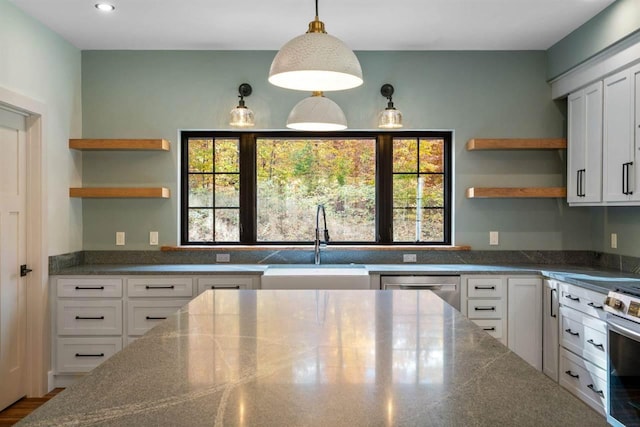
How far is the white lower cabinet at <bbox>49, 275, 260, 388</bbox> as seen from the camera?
148 inches

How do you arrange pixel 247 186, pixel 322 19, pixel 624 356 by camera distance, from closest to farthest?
pixel 624 356, pixel 322 19, pixel 247 186

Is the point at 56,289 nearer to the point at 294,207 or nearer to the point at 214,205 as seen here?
the point at 214,205

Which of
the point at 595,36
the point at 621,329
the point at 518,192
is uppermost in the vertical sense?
the point at 595,36

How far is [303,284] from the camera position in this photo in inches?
143

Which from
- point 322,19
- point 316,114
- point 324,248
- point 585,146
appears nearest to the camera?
point 316,114

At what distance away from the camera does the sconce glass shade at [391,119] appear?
157 inches

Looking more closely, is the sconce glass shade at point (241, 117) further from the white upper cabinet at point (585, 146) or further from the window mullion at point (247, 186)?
the white upper cabinet at point (585, 146)

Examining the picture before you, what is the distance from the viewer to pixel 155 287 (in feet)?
12.4

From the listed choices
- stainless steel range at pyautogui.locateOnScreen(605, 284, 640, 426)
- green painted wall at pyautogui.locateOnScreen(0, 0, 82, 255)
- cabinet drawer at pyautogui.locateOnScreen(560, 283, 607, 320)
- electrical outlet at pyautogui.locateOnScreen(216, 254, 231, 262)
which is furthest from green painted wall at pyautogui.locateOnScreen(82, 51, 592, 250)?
stainless steel range at pyautogui.locateOnScreen(605, 284, 640, 426)

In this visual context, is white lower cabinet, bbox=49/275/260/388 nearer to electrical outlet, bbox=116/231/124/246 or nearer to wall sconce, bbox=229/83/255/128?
electrical outlet, bbox=116/231/124/246

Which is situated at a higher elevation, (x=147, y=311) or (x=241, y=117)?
(x=241, y=117)

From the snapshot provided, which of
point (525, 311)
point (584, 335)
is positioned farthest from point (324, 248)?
point (584, 335)

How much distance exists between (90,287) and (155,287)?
470mm

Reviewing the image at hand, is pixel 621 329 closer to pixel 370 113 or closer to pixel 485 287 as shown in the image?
pixel 485 287
